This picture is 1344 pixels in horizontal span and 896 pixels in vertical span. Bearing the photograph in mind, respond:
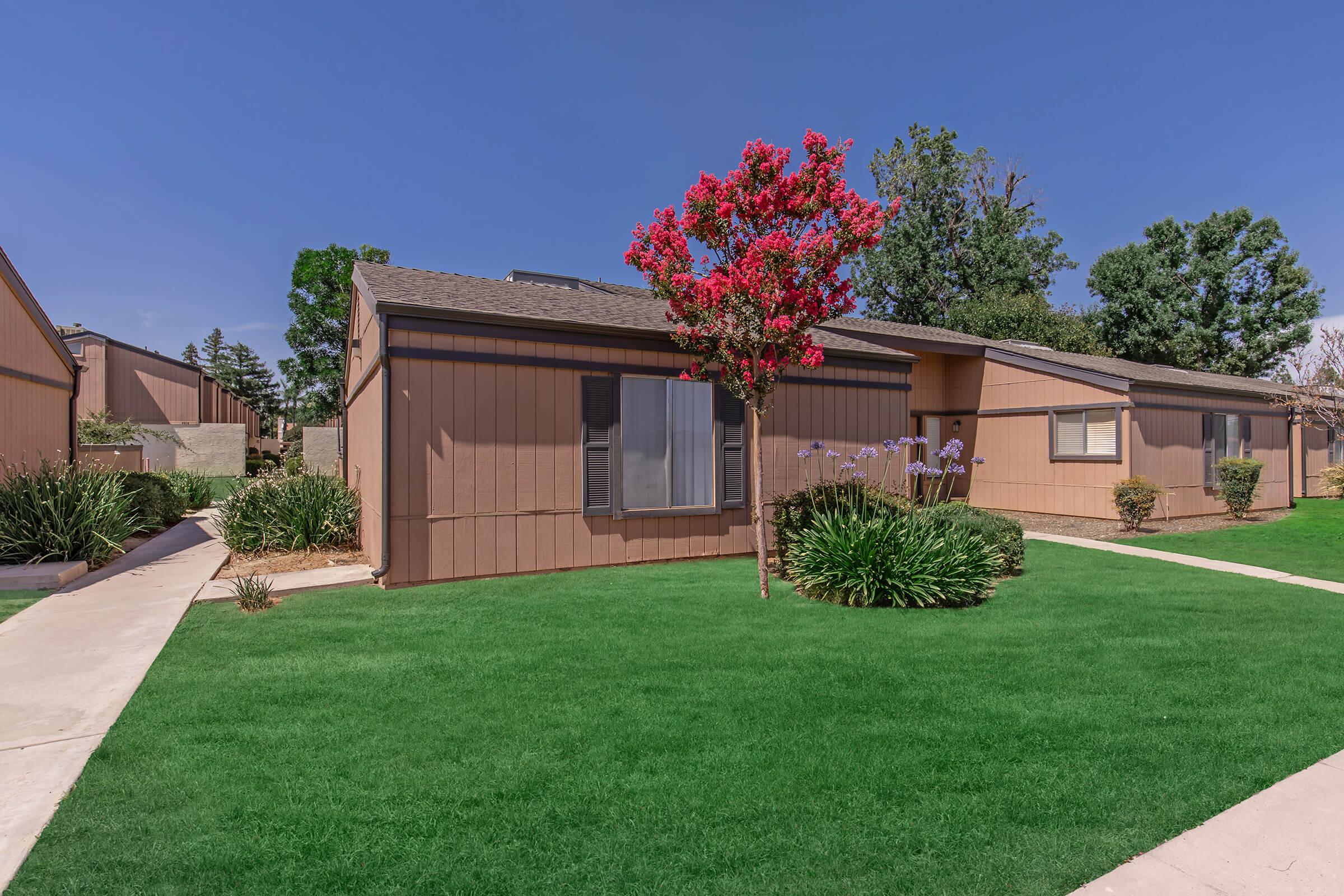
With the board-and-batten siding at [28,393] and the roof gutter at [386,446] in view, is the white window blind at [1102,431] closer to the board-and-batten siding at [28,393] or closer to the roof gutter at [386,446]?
the roof gutter at [386,446]

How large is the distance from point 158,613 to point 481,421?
11.7 feet

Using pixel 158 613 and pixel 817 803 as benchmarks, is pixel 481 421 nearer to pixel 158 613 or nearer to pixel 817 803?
pixel 158 613

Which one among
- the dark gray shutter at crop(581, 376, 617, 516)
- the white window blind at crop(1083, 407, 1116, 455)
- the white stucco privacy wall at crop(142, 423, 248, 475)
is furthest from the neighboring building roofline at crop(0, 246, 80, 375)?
the white window blind at crop(1083, 407, 1116, 455)

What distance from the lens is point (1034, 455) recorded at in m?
15.2

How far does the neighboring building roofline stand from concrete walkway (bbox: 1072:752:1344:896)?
14797mm

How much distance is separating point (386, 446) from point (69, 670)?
3132 millimetres

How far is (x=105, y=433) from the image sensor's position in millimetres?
19141

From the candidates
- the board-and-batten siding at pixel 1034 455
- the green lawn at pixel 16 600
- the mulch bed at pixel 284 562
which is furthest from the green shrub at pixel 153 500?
the board-and-batten siding at pixel 1034 455

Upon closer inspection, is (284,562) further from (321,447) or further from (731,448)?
(321,447)

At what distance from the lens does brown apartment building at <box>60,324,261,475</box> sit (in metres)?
25.7

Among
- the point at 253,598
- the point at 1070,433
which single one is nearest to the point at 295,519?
the point at 253,598

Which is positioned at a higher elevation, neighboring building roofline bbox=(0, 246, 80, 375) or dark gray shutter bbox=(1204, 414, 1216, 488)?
neighboring building roofline bbox=(0, 246, 80, 375)

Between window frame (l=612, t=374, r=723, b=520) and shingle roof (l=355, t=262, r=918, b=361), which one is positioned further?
window frame (l=612, t=374, r=723, b=520)

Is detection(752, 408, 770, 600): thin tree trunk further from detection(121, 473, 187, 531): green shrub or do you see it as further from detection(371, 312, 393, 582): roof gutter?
detection(121, 473, 187, 531): green shrub
